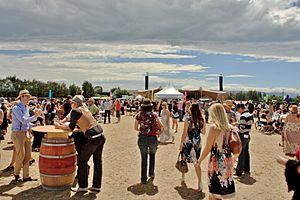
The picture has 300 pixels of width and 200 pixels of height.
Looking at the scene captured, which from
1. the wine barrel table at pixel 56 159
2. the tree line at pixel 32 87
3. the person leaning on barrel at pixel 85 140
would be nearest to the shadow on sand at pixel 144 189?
the person leaning on barrel at pixel 85 140

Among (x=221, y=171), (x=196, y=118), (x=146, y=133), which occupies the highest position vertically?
(x=196, y=118)

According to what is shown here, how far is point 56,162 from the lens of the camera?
561 centimetres

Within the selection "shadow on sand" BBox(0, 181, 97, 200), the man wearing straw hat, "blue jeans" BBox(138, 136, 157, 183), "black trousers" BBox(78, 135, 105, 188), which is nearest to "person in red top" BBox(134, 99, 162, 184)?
"blue jeans" BBox(138, 136, 157, 183)

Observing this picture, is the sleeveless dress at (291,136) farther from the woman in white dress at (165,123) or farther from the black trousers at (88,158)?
the black trousers at (88,158)

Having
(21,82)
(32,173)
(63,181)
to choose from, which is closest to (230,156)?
(63,181)

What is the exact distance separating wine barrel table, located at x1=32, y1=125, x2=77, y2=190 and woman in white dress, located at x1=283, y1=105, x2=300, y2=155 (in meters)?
6.98

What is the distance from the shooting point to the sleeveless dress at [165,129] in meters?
11.7

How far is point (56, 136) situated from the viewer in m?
5.73

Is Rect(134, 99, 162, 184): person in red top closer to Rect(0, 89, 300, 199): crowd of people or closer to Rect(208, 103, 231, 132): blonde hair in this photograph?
Rect(0, 89, 300, 199): crowd of people

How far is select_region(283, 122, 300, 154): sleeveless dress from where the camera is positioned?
32.6 feet

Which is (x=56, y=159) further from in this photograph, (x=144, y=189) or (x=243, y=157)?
(x=243, y=157)

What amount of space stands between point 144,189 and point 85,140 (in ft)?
4.91

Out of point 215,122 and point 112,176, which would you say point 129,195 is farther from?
point 215,122

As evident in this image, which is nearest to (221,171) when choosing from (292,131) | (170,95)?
(292,131)
